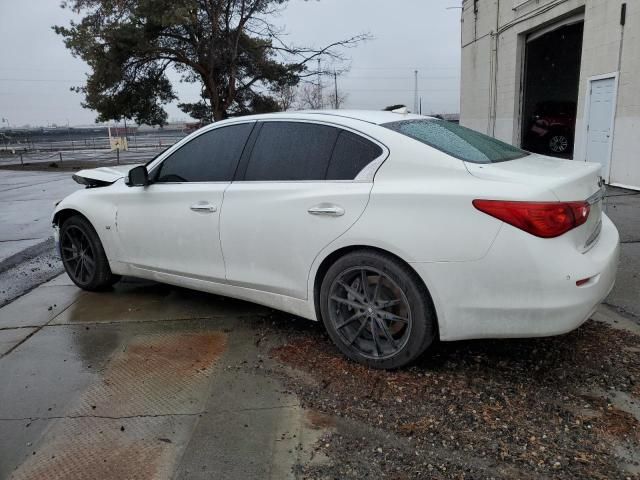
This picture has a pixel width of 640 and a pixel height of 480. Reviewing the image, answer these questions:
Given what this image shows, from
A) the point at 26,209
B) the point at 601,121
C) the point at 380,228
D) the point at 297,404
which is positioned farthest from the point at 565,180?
the point at 26,209

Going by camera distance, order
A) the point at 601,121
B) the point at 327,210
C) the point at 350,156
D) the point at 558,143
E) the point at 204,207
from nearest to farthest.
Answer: the point at 327,210 < the point at 350,156 < the point at 204,207 < the point at 601,121 < the point at 558,143

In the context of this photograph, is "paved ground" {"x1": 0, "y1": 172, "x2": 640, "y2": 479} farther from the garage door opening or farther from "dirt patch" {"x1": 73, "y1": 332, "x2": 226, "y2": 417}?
the garage door opening

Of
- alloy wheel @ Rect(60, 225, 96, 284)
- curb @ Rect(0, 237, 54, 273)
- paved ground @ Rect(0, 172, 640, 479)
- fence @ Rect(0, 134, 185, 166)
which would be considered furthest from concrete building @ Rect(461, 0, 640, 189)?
curb @ Rect(0, 237, 54, 273)

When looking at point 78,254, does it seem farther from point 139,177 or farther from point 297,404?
point 297,404

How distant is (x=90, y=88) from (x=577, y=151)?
2052 cm

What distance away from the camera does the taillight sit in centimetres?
278

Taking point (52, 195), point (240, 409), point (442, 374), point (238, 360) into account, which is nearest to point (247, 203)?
point (238, 360)

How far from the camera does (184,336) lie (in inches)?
160

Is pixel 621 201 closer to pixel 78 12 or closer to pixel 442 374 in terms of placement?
pixel 442 374

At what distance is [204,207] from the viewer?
3996 mm

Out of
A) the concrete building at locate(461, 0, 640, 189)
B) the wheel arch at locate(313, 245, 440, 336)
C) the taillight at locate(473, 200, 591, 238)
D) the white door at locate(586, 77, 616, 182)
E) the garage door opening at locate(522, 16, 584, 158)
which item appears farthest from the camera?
the garage door opening at locate(522, 16, 584, 158)

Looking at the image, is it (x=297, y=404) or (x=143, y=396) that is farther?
(x=143, y=396)

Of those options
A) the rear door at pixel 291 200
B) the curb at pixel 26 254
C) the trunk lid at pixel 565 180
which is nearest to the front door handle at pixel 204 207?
the rear door at pixel 291 200

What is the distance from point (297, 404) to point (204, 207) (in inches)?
65.9
